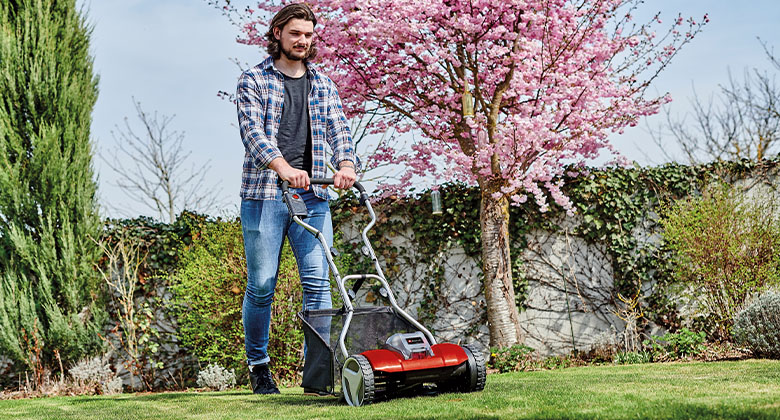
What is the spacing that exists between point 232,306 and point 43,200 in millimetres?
2070

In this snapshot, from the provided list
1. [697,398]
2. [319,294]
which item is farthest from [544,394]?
[319,294]

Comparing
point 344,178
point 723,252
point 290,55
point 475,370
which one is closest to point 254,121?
point 290,55

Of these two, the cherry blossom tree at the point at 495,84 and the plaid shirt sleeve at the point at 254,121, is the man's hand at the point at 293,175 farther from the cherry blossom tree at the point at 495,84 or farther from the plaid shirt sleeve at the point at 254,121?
the cherry blossom tree at the point at 495,84

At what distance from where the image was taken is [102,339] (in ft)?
20.3

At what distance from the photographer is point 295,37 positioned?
332 centimetres

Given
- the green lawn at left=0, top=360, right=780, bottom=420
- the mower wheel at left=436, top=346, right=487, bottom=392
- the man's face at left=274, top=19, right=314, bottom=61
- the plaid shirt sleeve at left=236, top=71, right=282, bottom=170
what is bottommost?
the green lawn at left=0, top=360, right=780, bottom=420

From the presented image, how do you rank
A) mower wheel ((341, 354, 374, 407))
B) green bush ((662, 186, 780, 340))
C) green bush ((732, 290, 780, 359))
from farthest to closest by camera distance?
1. green bush ((662, 186, 780, 340))
2. green bush ((732, 290, 780, 359))
3. mower wheel ((341, 354, 374, 407))

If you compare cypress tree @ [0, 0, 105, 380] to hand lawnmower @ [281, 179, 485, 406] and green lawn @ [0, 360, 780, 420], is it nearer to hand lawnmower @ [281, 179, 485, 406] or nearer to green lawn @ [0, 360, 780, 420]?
green lawn @ [0, 360, 780, 420]

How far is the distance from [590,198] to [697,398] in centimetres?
431

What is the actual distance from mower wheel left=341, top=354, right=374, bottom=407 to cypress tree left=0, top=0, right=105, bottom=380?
419cm

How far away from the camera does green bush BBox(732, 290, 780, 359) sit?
4.79 meters

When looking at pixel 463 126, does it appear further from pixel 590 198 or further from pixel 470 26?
pixel 590 198

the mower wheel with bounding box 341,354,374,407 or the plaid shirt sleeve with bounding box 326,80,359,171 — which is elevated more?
the plaid shirt sleeve with bounding box 326,80,359,171

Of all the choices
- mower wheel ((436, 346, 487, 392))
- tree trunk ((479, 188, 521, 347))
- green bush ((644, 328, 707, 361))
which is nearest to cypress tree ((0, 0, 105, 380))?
tree trunk ((479, 188, 521, 347))
